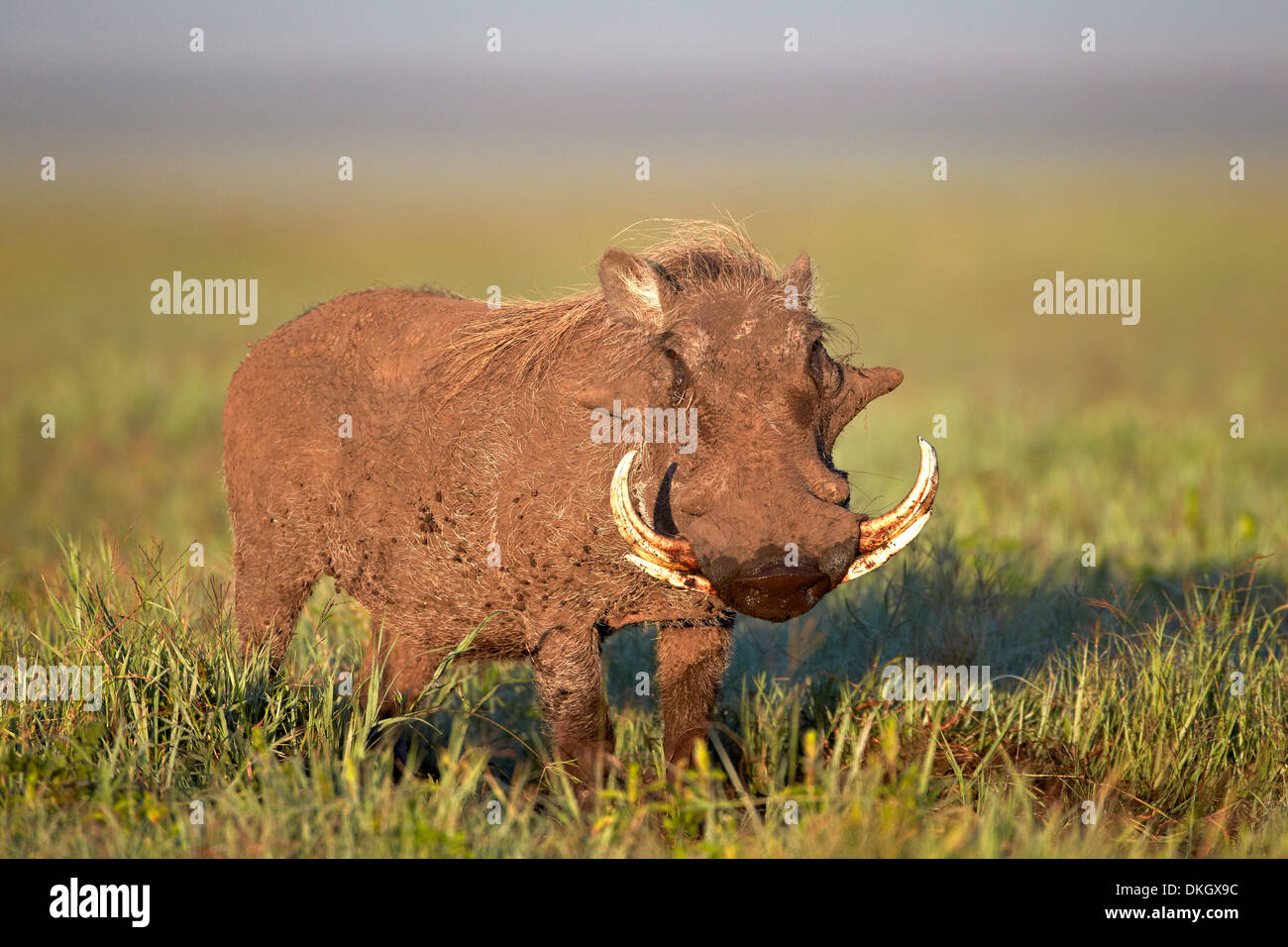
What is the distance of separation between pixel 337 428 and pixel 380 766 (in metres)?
1.59

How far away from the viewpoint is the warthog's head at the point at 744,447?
3.80 meters

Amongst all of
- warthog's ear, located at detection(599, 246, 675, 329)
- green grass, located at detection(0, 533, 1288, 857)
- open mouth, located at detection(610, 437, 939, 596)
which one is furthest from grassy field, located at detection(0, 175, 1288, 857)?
warthog's ear, located at detection(599, 246, 675, 329)

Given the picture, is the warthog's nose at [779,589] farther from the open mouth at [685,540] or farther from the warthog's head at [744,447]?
the open mouth at [685,540]

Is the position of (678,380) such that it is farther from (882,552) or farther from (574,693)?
(574,693)

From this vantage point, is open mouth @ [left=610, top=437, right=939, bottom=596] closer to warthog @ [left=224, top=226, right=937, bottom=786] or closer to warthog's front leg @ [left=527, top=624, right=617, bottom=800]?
warthog @ [left=224, top=226, right=937, bottom=786]

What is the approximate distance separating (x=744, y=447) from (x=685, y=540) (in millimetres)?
321

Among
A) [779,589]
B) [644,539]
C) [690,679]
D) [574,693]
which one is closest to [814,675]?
[690,679]

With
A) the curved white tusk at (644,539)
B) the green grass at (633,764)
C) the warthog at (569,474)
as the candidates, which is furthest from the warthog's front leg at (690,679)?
the curved white tusk at (644,539)

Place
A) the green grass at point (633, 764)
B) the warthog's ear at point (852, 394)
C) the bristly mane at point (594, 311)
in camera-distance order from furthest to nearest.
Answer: the bristly mane at point (594, 311)
the warthog's ear at point (852, 394)
the green grass at point (633, 764)

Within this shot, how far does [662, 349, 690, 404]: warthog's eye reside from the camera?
425 centimetres

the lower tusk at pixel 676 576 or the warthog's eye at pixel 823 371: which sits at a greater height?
the warthog's eye at pixel 823 371

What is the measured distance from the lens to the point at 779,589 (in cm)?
374
